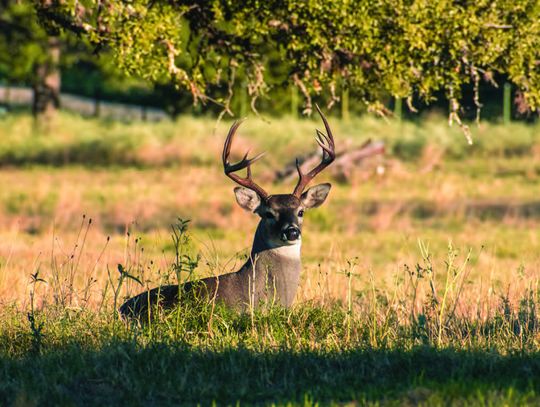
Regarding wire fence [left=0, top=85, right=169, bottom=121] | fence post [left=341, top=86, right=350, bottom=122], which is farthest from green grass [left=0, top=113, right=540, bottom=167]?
wire fence [left=0, top=85, right=169, bottom=121]

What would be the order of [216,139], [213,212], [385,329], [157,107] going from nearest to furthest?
[385,329]
[213,212]
[216,139]
[157,107]

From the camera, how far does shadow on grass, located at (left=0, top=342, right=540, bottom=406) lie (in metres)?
7.12

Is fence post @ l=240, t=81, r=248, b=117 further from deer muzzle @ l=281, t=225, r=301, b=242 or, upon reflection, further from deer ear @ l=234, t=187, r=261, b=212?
deer muzzle @ l=281, t=225, r=301, b=242

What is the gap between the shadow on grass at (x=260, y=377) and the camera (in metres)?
7.12

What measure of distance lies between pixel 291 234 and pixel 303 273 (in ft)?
9.53

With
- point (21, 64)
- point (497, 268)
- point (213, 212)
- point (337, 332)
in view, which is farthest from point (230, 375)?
point (21, 64)

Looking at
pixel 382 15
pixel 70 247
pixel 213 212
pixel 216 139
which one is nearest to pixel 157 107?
pixel 216 139

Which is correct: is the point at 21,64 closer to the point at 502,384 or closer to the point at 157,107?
the point at 157,107

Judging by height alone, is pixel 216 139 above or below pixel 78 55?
below

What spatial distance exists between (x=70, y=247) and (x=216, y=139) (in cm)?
1995

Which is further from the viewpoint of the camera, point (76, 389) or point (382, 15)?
point (382, 15)

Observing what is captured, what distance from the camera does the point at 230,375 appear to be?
7.76 m

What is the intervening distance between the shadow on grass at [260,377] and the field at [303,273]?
0.05 feet

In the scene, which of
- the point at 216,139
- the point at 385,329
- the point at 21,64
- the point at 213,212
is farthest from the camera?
the point at 21,64
